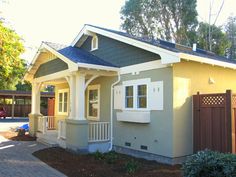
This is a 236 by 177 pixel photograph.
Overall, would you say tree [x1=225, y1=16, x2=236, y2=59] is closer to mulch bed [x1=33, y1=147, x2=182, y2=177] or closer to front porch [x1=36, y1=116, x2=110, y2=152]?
front porch [x1=36, y1=116, x2=110, y2=152]

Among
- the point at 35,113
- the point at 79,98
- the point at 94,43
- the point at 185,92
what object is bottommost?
the point at 35,113

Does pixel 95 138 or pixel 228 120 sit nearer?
pixel 228 120

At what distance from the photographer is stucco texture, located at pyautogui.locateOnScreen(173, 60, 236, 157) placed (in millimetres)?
8555

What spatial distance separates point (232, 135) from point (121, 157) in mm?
3777

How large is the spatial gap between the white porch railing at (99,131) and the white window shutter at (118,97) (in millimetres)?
909

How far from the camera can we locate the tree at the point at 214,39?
2629 cm

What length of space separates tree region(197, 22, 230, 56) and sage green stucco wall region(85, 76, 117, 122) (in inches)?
681

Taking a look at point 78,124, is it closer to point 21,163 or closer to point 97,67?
point 97,67

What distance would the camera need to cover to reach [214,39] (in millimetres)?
26750

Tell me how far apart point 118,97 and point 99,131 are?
1.52 metres

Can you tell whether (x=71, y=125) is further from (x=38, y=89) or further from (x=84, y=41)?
(x=38, y=89)

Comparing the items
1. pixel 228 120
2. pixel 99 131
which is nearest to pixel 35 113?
pixel 99 131

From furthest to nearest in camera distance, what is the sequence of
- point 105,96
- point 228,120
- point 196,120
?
point 105,96
point 196,120
point 228,120

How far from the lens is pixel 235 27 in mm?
30625
